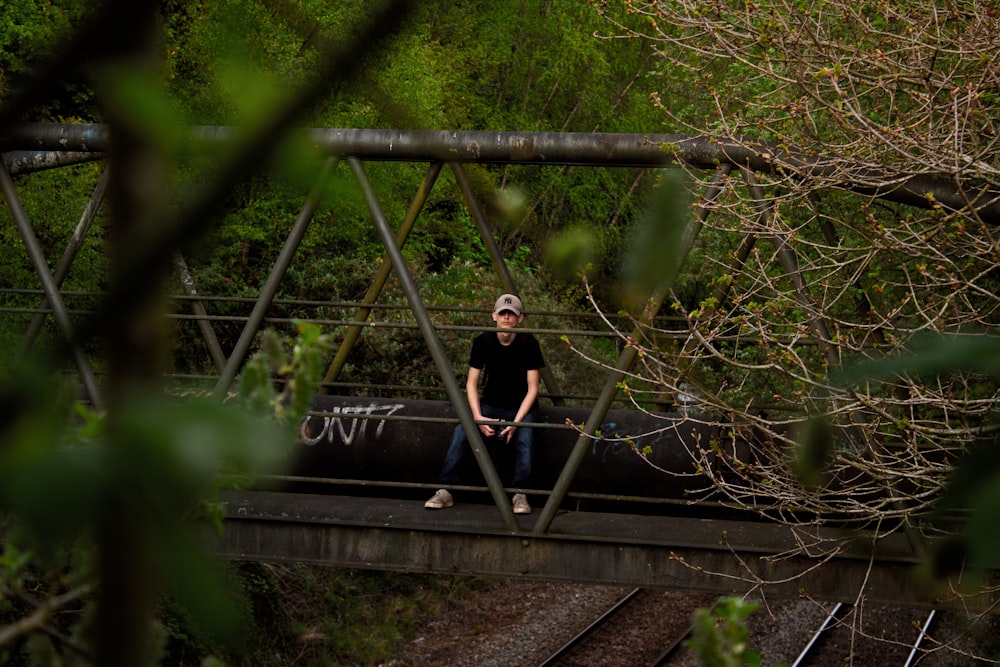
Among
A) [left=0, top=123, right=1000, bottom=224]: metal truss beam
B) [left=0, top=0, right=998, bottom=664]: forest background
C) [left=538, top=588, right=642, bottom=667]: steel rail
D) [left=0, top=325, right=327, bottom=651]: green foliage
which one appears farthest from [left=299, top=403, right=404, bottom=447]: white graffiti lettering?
[left=0, top=325, right=327, bottom=651]: green foliage

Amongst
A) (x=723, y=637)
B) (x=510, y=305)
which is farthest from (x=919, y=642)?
(x=723, y=637)

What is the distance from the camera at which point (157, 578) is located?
505 mm

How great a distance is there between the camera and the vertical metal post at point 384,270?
19.4 feet

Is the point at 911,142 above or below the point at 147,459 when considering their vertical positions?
above

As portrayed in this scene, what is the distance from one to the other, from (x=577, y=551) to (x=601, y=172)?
416 centimetres

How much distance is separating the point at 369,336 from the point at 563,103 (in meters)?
3.87

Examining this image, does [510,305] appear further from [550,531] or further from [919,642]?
[919,642]

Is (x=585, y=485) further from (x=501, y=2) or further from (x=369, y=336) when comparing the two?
(x=369, y=336)

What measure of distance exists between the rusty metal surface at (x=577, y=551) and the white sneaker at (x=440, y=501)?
0.11m

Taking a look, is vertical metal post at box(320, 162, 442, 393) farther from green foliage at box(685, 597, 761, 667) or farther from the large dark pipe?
green foliage at box(685, 597, 761, 667)

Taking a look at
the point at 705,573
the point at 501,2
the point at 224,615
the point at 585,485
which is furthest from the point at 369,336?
the point at 224,615

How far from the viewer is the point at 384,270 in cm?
718

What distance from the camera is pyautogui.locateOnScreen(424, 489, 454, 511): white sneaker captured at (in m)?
6.63

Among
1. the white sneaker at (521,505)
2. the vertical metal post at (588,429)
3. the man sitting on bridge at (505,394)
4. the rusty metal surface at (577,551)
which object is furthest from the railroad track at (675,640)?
the vertical metal post at (588,429)
